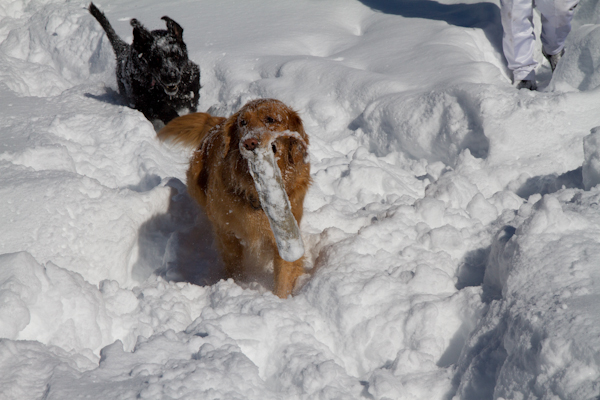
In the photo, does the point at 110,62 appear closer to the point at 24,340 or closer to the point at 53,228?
the point at 53,228

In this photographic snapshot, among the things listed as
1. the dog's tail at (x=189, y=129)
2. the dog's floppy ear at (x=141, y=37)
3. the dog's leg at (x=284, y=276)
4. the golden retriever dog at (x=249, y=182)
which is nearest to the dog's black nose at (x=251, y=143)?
the golden retriever dog at (x=249, y=182)

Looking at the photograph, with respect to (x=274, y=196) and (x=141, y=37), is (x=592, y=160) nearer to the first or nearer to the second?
(x=274, y=196)

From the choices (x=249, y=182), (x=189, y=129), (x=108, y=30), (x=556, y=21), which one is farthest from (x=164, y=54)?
(x=556, y=21)

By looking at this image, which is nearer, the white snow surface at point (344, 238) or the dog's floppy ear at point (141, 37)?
the white snow surface at point (344, 238)

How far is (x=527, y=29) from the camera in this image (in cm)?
453

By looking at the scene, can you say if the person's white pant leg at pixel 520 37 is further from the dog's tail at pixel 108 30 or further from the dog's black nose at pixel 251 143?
the dog's tail at pixel 108 30

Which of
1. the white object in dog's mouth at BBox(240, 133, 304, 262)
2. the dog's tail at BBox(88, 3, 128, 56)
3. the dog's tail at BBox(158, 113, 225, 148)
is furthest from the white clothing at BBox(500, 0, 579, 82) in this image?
the dog's tail at BBox(88, 3, 128, 56)

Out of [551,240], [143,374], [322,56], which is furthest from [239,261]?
[322,56]

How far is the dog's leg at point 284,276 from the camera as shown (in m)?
2.42

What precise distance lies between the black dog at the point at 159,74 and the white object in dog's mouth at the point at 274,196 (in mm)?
2684

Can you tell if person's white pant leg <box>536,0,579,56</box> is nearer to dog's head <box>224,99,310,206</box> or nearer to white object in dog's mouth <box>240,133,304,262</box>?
dog's head <box>224,99,310,206</box>

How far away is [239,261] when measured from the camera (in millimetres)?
2781

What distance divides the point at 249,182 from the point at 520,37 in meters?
3.70

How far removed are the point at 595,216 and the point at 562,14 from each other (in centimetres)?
337
